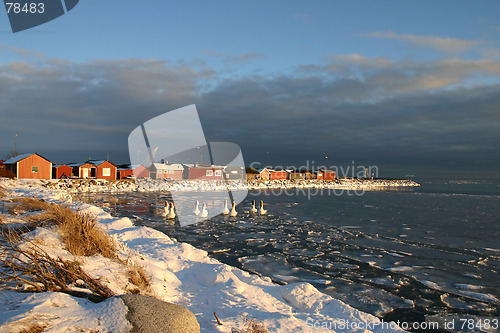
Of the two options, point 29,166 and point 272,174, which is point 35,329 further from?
point 272,174

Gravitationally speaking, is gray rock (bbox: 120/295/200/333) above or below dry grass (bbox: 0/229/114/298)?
below

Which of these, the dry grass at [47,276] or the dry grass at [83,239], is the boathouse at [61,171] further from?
the dry grass at [47,276]

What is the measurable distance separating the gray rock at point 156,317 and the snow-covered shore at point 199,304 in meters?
0.12

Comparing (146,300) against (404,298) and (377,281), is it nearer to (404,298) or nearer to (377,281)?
(404,298)

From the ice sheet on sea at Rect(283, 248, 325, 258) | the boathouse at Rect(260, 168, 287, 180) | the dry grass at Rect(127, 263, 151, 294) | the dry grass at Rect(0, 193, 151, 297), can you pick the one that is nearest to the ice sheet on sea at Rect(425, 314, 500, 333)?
the ice sheet on sea at Rect(283, 248, 325, 258)

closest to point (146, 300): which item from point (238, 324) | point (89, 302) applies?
point (89, 302)

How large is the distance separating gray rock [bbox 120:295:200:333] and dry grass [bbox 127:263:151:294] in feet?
3.84

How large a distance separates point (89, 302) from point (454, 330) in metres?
6.30

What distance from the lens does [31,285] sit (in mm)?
4414

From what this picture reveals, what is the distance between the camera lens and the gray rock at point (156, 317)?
3.66 metres

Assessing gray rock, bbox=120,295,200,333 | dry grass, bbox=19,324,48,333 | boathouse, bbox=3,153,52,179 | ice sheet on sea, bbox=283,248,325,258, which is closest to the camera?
dry grass, bbox=19,324,48,333

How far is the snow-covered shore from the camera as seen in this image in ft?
12.0

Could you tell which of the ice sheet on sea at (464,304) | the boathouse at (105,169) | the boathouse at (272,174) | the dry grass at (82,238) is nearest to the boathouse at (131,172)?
the boathouse at (105,169)

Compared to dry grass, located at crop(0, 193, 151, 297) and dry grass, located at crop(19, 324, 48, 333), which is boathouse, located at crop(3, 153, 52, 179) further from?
dry grass, located at crop(19, 324, 48, 333)
